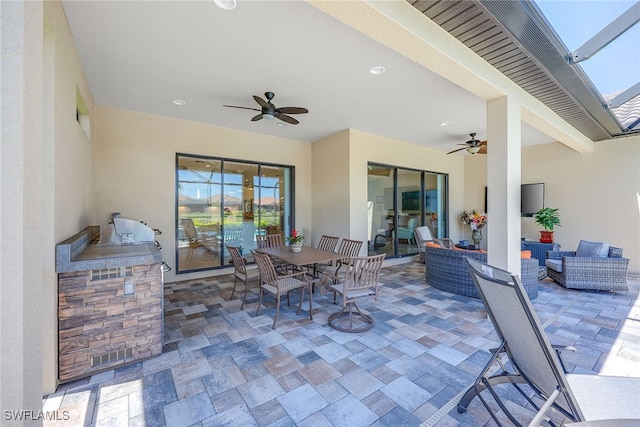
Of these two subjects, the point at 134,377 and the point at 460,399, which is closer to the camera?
the point at 460,399

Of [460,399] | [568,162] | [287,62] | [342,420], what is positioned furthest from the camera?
[568,162]

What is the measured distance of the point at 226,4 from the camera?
2162mm

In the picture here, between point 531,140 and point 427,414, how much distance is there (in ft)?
24.3

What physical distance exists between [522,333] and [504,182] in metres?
2.29

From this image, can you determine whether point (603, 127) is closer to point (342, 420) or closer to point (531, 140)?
point (531, 140)

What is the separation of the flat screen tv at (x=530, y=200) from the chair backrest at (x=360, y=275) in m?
2.02

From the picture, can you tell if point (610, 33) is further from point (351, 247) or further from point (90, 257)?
point (90, 257)

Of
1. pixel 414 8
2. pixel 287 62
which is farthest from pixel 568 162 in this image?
pixel 287 62

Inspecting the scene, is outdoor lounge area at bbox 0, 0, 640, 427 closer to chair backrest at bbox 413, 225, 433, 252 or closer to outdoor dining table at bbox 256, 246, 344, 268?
outdoor dining table at bbox 256, 246, 344, 268

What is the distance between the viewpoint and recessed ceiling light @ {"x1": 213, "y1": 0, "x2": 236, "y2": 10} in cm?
212

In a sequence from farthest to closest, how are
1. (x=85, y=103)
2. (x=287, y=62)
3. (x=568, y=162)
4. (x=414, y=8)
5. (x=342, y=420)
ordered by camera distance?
1. (x=568, y=162)
2. (x=85, y=103)
3. (x=287, y=62)
4. (x=414, y=8)
5. (x=342, y=420)

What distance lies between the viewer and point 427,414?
181 centimetres

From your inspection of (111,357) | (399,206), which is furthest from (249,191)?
(111,357)

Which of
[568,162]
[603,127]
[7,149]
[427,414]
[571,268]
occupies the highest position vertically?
[603,127]
